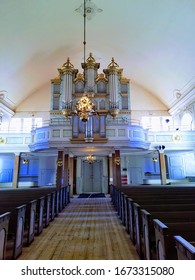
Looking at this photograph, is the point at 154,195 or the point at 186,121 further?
the point at 186,121

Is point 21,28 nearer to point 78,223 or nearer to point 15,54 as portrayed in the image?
point 15,54

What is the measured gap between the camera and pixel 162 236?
160 centimetres

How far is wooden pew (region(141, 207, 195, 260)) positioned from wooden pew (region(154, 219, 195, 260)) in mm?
277

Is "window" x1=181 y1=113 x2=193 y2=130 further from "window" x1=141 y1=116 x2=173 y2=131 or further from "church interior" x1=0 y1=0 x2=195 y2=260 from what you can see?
"window" x1=141 y1=116 x2=173 y2=131

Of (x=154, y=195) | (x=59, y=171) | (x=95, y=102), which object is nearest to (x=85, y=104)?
(x=154, y=195)

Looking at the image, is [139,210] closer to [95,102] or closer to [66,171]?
[66,171]

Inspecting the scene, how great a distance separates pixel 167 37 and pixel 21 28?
23.0 feet

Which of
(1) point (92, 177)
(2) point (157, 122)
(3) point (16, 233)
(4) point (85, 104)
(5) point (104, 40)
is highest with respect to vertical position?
(5) point (104, 40)

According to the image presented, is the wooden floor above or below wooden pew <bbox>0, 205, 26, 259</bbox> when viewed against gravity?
below

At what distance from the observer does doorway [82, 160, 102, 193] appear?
1391 centimetres

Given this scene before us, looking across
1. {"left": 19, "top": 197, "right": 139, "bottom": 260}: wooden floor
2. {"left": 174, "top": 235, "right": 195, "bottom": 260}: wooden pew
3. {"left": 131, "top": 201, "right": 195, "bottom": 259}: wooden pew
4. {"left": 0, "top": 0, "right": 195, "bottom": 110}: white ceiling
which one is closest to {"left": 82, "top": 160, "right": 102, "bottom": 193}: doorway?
{"left": 0, "top": 0, "right": 195, "bottom": 110}: white ceiling

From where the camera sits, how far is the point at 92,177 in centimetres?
1400

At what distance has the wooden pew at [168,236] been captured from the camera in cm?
156

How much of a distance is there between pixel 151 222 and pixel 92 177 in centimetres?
1185
